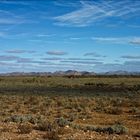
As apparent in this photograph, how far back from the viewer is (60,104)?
37.6 meters

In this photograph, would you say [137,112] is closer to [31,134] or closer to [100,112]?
[100,112]

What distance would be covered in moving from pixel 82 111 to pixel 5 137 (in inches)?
609

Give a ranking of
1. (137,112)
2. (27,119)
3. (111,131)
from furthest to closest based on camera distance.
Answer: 1. (137,112)
2. (27,119)
3. (111,131)

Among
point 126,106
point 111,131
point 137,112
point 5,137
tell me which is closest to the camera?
point 5,137

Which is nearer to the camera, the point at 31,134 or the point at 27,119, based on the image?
the point at 31,134

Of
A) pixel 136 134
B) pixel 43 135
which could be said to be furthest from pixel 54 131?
pixel 136 134

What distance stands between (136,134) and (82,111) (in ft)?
44.7

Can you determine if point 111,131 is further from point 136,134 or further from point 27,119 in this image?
point 27,119

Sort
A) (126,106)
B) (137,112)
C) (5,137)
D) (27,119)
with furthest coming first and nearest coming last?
(126,106), (137,112), (27,119), (5,137)

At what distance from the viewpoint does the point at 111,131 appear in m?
17.0

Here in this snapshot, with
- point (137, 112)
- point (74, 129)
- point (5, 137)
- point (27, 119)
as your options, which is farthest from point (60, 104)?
point (5, 137)

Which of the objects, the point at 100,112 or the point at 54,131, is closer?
the point at 54,131

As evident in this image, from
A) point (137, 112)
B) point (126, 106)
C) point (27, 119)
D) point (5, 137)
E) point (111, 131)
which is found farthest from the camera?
point (126, 106)

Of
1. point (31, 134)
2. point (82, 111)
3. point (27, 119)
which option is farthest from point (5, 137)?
point (82, 111)
